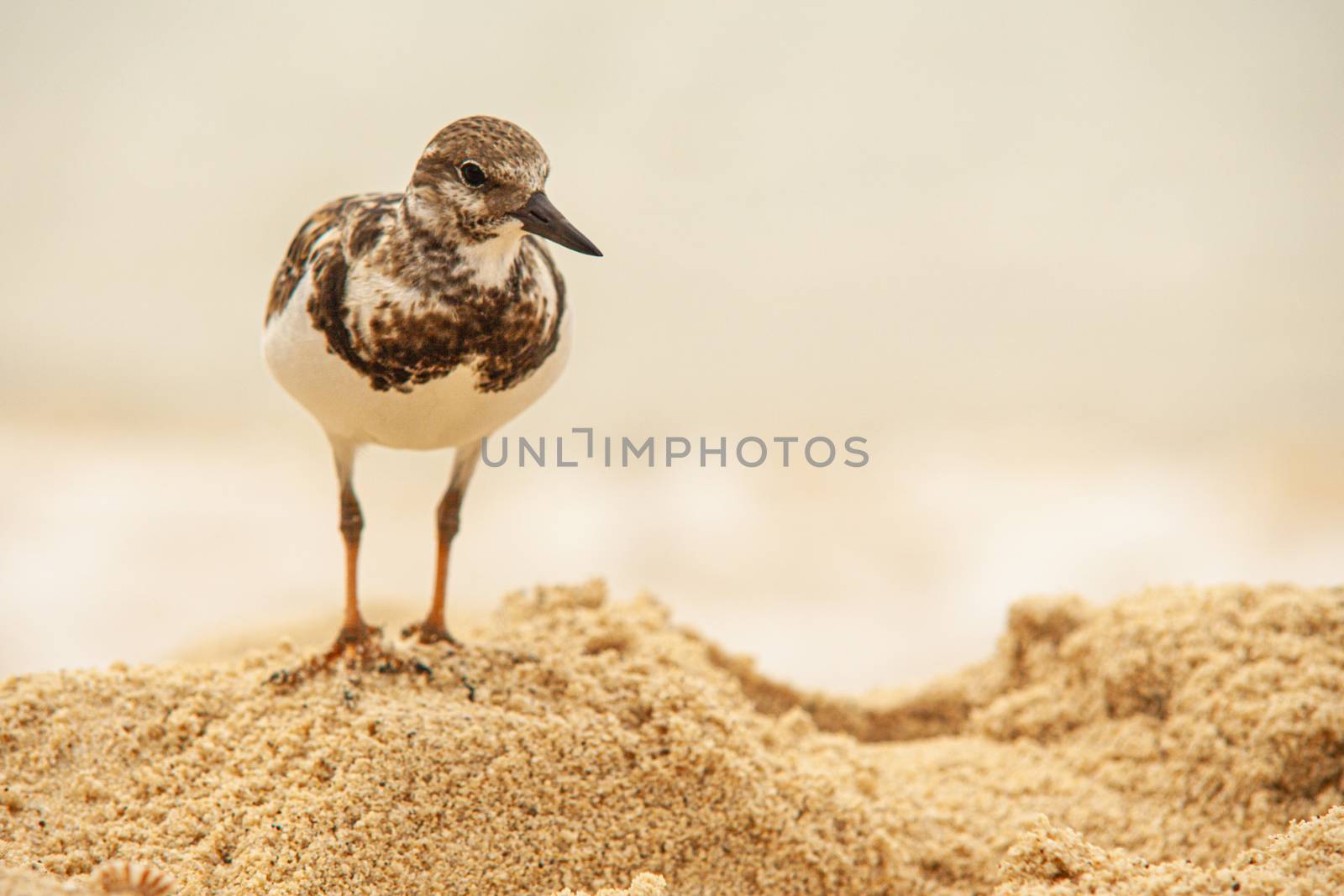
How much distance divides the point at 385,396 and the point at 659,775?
3.08 ft

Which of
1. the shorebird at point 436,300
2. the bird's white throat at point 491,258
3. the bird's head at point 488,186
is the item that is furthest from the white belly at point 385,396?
the bird's head at point 488,186

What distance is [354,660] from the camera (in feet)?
8.56

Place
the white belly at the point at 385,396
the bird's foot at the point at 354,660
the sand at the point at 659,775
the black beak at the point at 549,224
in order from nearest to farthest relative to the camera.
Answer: the sand at the point at 659,775, the black beak at the point at 549,224, the white belly at the point at 385,396, the bird's foot at the point at 354,660

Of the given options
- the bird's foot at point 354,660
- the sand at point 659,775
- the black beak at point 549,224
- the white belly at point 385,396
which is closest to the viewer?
the sand at point 659,775

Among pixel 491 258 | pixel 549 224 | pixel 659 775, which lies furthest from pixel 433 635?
pixel 549 224

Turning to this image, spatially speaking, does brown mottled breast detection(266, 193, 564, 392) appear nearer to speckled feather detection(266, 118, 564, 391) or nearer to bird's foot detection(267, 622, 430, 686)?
speckled feather detection(266, 118, 564, 391)

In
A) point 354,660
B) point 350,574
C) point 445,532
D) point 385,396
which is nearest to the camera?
point 385,396

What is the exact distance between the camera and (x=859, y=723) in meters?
3.48

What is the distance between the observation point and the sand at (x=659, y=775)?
206cm

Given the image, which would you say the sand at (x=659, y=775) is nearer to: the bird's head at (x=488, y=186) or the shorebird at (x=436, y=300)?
the shorebird at (x=436, y=300)

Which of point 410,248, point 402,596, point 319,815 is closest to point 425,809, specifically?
point 319,815

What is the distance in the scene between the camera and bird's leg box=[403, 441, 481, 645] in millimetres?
2834

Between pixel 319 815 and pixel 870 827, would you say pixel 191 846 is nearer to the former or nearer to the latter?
pixel 319 815

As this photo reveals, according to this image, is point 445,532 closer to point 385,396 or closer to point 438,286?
point 385,396
